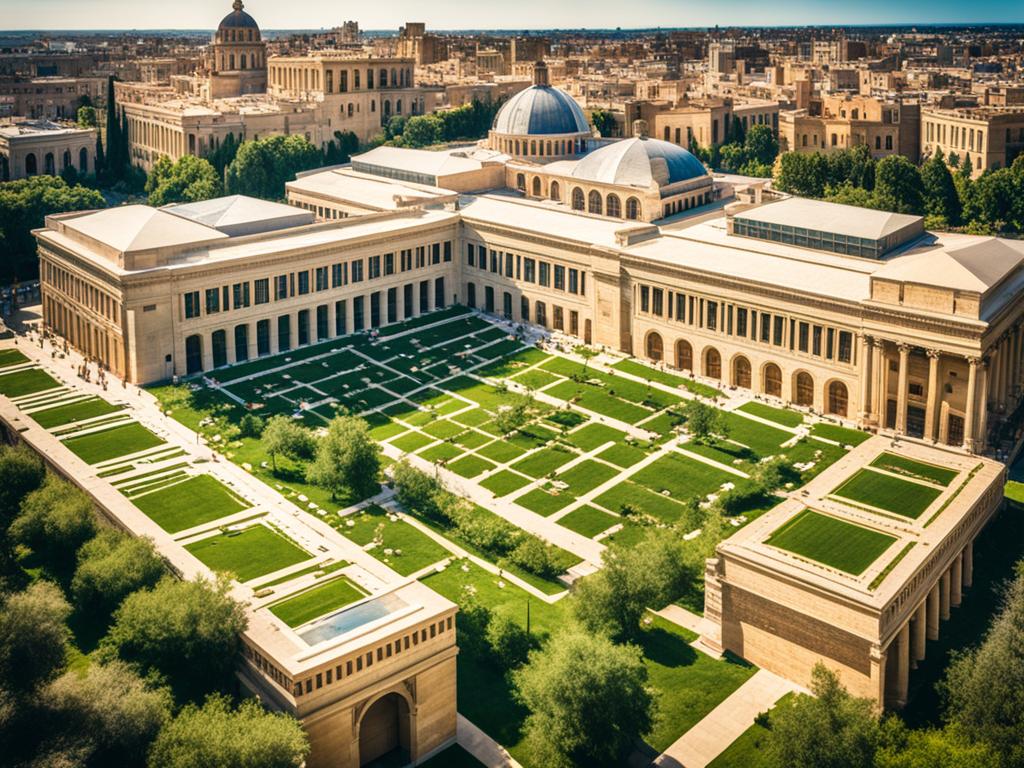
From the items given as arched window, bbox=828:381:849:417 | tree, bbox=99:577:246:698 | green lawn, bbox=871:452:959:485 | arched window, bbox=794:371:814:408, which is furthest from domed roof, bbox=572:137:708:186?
tree, bbox=99:577:246:698

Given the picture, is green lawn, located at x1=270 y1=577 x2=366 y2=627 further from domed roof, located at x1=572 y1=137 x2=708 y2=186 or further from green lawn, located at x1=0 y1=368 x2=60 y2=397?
domed roof, located at x1=572 y1=137 x2=708 y2=186

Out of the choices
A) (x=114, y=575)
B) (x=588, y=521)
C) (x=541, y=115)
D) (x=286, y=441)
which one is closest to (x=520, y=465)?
(x=588, y=521)

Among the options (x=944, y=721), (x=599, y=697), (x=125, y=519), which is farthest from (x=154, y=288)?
(x=944, y=721)

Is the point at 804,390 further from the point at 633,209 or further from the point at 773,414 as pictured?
the point at 633,209

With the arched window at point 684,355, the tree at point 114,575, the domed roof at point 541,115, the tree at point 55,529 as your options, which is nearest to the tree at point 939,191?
the domed roof at point 541,115

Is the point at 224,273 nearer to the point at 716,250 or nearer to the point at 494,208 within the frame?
the point at 494,208

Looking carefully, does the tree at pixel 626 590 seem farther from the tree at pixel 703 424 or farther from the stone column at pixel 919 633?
the tree at pixel 703 424

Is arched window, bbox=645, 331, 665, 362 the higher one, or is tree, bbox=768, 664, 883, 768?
arched window, bbox=645, 331, 665, 362
